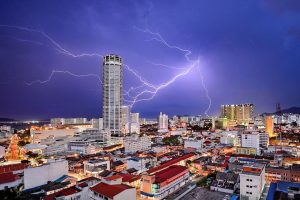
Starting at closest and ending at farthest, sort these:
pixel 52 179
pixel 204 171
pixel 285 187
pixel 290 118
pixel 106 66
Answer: pixel 285 187
pixel 52 179
pixel 204 171
pixel 106 66
pixel 290 118

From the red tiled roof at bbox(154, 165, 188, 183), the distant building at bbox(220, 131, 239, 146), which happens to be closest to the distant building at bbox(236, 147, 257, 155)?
the distant building at bbox(220, 131, 239, 146)

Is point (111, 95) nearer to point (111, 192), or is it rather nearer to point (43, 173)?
point (43, 173)

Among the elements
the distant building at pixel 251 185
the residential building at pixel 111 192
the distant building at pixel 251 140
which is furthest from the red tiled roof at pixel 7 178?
the distant building at pixel 251 140

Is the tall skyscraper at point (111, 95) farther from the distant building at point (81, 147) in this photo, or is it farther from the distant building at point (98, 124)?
the distant building at point (81, 147)

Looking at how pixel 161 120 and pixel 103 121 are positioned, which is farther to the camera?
pixel 161 120

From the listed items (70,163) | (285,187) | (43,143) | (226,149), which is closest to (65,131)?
(43,143)

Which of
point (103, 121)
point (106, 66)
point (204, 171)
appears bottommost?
point (204, 171)

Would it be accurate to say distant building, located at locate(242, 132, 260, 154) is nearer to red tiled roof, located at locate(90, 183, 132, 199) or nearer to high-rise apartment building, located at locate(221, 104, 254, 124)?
red tiled roof, located at locate(90, 183, 132, 199)

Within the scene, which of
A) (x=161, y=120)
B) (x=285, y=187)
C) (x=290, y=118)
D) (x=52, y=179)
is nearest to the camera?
(x=285, y=187)

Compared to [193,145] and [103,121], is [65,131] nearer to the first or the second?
[103,121]
